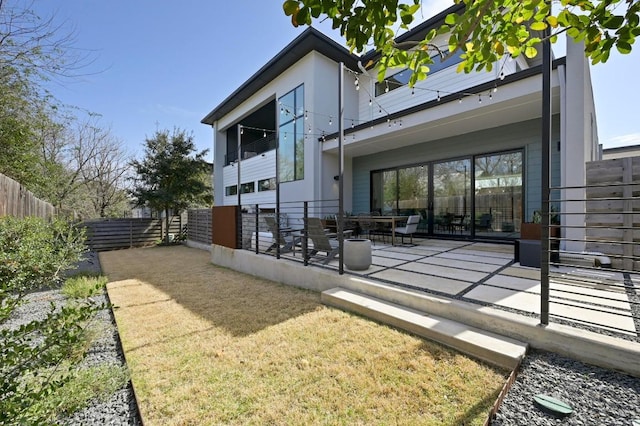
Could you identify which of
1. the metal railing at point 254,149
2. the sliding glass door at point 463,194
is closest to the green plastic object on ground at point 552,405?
the sliding glass door at point 463,194

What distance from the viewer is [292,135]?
34.8 feet

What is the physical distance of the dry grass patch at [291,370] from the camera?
1.79 meters

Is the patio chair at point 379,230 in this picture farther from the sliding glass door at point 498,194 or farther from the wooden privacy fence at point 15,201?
the wooden privacy fence at point 15,201

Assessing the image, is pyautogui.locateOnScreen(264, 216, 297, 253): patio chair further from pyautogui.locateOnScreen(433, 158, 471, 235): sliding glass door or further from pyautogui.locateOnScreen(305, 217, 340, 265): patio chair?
pyautogui.locateOnScreen(433, 158, 471, 235): sliding glass door

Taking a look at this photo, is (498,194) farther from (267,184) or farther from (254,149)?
(254,149)

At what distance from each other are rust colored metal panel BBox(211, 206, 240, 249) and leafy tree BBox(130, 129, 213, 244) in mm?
5220

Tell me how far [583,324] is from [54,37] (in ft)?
23.3

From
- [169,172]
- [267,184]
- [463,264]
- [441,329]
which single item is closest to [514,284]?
[463,264]

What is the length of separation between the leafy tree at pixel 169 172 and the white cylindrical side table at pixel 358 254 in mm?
9700

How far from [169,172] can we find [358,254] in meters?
10.5

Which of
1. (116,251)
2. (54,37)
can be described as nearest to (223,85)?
(116,251)

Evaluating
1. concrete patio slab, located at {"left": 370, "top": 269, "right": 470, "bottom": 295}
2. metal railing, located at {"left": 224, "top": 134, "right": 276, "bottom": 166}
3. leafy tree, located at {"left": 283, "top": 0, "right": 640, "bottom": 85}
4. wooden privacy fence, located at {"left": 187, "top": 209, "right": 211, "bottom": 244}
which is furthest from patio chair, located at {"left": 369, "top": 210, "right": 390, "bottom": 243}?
metal railing, located at {"left": 224, "top": 134, "right": 276, "bottom": 166}

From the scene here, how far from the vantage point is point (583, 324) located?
2.35 m

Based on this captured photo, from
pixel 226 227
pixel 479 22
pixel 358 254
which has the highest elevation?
pixel 479 22
